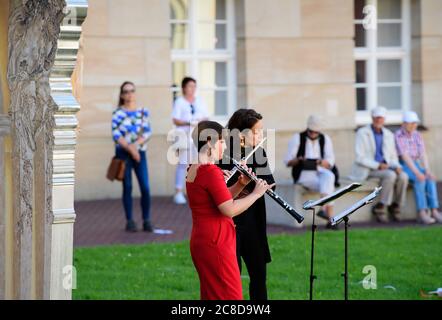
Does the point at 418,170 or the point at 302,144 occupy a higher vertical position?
the point at 302,144

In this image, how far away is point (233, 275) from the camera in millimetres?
7727

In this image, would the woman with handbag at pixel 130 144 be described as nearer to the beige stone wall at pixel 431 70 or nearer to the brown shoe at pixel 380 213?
the brown shoe at pixel 380 213

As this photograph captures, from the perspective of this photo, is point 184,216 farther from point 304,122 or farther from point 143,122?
point 304,122

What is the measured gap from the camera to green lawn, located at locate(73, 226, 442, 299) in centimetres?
1119

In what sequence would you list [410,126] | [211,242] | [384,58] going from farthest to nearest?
[384,58] < [410,126] < [211,242]

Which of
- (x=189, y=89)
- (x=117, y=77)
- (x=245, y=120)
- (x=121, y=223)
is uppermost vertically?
(x=117, y=77)

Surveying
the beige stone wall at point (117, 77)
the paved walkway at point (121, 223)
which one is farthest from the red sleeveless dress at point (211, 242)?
the beige stone wall at point (117, 77)

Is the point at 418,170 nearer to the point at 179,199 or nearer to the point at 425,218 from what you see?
the point at 425,218

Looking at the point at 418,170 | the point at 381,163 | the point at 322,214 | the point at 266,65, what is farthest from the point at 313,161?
the point at 266,65

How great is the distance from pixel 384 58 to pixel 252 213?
41.3 feet

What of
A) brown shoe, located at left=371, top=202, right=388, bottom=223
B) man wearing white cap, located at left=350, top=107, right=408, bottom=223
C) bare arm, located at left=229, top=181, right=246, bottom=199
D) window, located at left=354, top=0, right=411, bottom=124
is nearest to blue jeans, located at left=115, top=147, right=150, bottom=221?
man wearing white cap, located at left=350, top=107, right=408, bottom=223

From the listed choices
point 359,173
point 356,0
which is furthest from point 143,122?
point 356,0

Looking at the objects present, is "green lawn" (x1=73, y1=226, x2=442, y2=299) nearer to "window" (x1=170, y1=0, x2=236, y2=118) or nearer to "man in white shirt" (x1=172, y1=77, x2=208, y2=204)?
"man in white shirt" (x1=172, y1=77, x2=208, y2=204)

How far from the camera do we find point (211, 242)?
7699 mm
